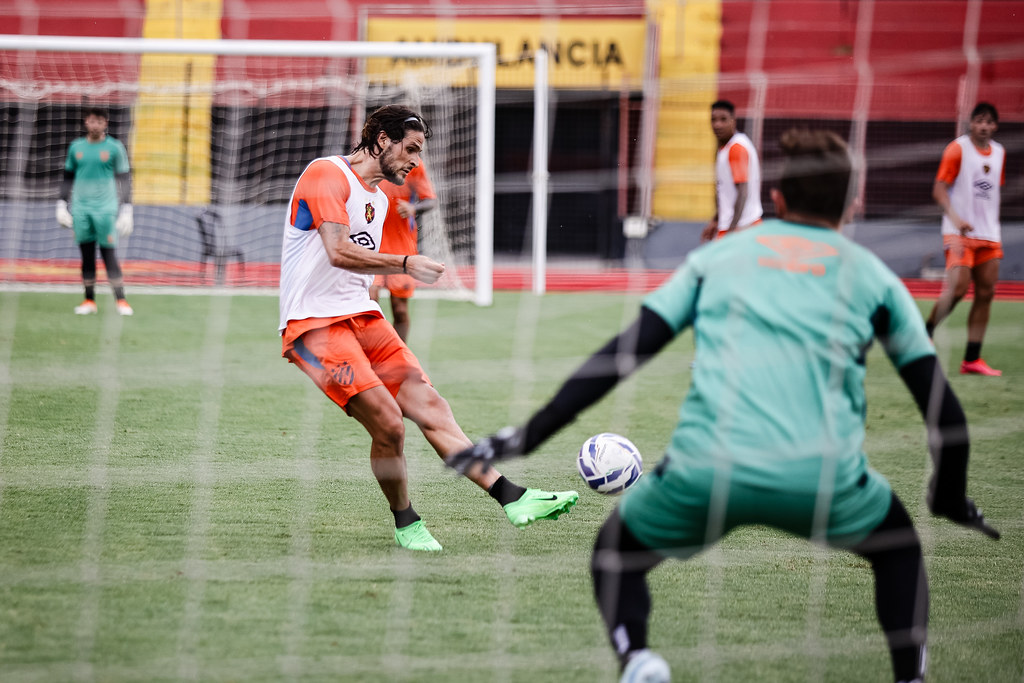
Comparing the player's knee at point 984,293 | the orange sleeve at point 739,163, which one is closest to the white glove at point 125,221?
the orange sleeve at point 739,163

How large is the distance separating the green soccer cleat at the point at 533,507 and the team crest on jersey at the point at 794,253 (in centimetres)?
180

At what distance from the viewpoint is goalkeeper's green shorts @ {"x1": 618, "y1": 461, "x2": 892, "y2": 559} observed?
2211 mm

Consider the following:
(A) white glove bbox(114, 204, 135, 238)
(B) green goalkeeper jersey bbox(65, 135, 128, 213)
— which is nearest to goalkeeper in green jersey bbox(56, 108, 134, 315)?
(B) green goalkeeper jersey bbox(65, 135, 128, 213)

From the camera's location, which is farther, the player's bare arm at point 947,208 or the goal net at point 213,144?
the goal net at point 213,144

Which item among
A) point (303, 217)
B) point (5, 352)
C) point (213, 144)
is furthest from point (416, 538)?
point (213, 144)

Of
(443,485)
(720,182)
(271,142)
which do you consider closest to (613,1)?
(271,142)

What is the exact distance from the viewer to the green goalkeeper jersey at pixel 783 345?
86.2 inches

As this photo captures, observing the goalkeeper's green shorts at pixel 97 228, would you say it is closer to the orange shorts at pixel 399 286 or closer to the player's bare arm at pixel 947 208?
the orange shorts at pixel 399 286

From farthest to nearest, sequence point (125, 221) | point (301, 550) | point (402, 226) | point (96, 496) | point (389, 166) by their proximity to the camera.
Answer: point (125, 221) → point (402, 226) → point (96, 496) → point (389, 166) → point (301, 550)

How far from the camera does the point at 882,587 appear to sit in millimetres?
2381

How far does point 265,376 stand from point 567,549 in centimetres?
387

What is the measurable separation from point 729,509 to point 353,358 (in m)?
1.73

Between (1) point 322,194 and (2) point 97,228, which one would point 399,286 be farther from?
(2) point 97,228

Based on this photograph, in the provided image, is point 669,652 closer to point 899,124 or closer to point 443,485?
point 443,485
